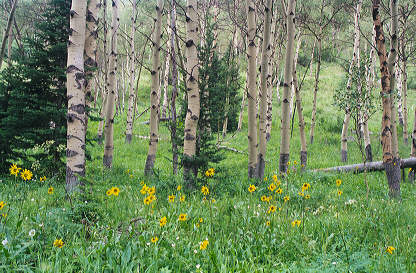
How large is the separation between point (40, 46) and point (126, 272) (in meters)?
5.98

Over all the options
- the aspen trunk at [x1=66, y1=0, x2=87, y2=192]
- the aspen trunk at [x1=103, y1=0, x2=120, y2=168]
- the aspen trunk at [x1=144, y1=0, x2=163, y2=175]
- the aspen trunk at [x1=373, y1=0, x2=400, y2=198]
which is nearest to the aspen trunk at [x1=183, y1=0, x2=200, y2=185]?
the aspen trunk at [x1=66, y1=0, x2=87, y2=192]

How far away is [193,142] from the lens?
529 cm

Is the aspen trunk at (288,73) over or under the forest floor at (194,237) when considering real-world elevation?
over

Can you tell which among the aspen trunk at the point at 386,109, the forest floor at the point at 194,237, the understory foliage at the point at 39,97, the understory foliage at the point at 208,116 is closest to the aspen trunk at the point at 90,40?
the understory foliage at the point at 39,97

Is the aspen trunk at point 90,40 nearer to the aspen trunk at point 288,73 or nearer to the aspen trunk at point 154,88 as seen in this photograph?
the aspen trunk at point 154,88

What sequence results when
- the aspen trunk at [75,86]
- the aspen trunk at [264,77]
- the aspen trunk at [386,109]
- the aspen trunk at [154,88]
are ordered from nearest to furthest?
the aspen trunk at [75,86] < the aspen trunk at [386,109] < the aspen trunk at [264,77] < the aspen trunk at [154,88]

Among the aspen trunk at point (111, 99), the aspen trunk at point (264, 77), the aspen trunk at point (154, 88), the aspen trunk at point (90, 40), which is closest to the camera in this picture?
the aspen trunk at point (90, 40)

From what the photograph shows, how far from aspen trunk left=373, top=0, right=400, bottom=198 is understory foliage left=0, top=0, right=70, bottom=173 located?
6201 millimetres

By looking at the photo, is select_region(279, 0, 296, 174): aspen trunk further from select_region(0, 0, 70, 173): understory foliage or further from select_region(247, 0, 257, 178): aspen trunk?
select_region(0, 0, 70, 173): understory foliage

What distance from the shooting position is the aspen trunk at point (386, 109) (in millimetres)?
5458

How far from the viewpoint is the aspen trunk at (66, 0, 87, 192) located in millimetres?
4328

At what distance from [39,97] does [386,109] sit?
712 centimetres

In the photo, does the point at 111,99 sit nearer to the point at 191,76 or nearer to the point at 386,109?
the point at 191,76

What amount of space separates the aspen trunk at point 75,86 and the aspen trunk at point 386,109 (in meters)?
5.02
